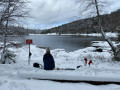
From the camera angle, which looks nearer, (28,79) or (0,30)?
(28,79)

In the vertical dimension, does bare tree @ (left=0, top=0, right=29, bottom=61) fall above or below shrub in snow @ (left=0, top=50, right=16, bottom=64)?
above

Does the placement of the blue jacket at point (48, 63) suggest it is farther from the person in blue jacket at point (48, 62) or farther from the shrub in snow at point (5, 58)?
the shrub in snow at point (5, 58)

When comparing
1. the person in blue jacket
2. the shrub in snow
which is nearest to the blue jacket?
the person in blue jacket

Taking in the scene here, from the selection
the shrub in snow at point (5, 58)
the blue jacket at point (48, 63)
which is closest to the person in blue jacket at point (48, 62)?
the blue jacket at point (48, 63)

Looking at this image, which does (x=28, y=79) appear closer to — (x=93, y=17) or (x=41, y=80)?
(x=41, y=80)

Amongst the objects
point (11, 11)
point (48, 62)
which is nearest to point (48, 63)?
point (48, 62)

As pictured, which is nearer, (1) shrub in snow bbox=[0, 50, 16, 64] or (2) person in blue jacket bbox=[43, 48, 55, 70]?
(2) person in blue jacket bbox=[43, 48, 55, 70]

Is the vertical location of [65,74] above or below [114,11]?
below

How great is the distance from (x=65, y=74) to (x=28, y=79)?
4.54 feet

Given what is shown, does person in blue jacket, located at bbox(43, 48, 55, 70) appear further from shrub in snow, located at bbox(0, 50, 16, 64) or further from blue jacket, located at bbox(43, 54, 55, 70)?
shrub in snow, located at bbox(0, 50, 16, 64)

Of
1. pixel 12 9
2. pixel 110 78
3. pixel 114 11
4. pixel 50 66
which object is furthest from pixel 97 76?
pixel 114 11

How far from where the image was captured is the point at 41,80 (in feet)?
13.8

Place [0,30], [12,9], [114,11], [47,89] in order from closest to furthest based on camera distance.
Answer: [47,89]
[0,30]
[12,9]
[114,11]

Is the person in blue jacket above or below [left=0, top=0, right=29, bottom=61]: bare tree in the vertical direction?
below
